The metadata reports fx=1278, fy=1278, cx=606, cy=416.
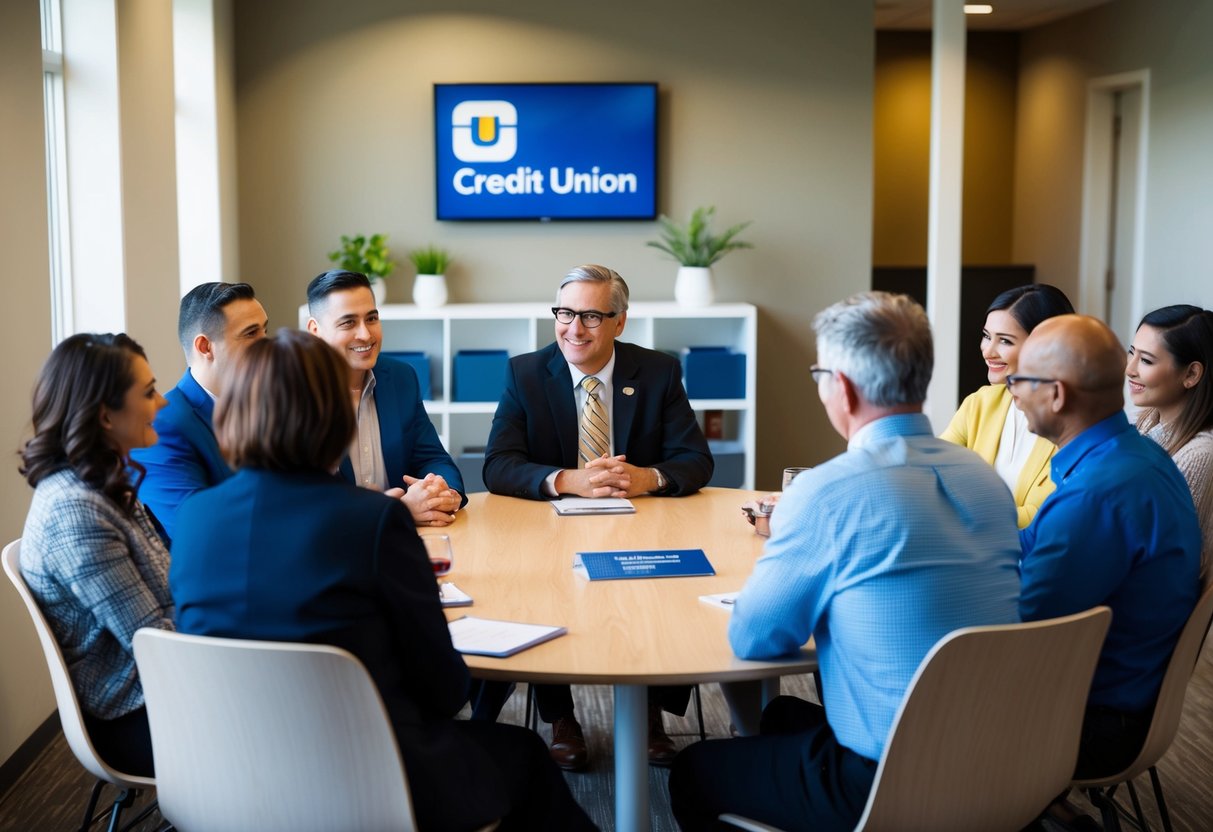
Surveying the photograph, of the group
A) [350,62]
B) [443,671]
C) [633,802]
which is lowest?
[633,802]

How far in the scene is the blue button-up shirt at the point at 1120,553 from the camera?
7.61 feet

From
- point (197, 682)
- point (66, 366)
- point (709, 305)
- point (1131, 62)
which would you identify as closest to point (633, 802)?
point (197, 682)

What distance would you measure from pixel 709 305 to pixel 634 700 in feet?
13.7

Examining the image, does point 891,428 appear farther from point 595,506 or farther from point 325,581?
point 595,506

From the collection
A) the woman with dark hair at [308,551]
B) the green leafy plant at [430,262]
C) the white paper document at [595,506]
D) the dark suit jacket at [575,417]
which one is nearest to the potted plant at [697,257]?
the green leafy plant at [430,262]

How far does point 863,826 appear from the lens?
2057 mm

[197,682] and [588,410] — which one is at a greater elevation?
[588,410]

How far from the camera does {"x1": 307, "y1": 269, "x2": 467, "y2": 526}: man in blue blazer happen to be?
11.3 feet

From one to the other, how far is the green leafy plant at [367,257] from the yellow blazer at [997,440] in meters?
3.48

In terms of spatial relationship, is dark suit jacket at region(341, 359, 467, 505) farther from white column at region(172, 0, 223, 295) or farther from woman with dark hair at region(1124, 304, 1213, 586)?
white column at region(172, 0, 223, 295)

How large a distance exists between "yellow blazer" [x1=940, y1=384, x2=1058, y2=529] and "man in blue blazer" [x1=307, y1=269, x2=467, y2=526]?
55.2 inches

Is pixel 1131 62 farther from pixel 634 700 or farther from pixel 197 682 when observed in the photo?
pixel 197 682

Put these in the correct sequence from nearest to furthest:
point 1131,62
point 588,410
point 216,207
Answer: point 588,410 < point 216,207 < point 1131,62

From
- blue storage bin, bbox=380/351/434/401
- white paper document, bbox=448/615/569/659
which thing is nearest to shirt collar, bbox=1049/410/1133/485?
white paper document, bbox=448/615/569/659
